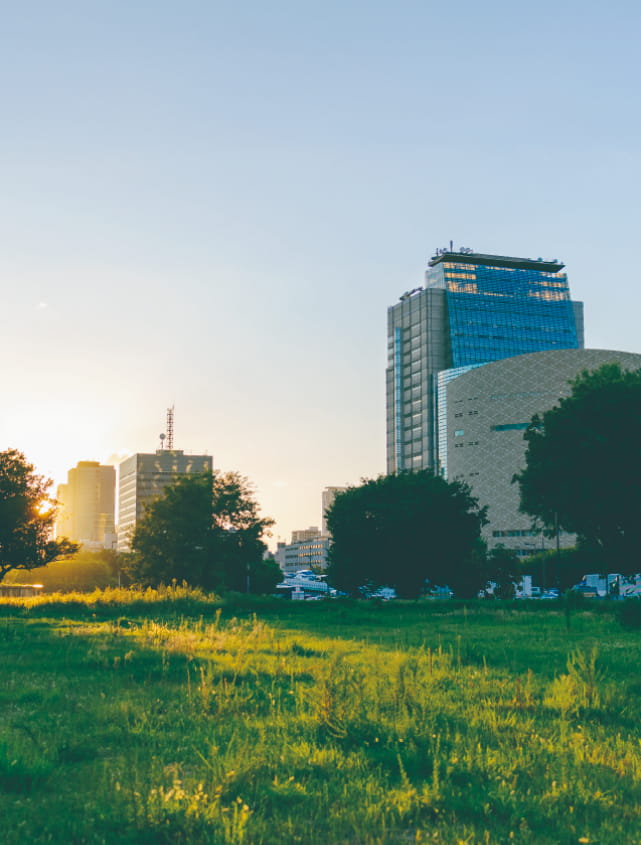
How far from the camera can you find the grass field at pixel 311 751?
5.64 metres

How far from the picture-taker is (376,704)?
9.35 meters

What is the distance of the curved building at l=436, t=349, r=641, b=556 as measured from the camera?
164000 mm

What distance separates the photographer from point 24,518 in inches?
2431

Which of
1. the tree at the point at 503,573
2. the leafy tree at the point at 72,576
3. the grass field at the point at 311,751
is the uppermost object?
the grass field at the point at 311,751

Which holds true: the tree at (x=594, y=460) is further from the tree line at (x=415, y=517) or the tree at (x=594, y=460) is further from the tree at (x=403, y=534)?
the tree at (x=403, y=534)

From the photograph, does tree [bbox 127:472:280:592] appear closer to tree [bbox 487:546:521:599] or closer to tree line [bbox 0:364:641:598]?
tree line [bbox 0:364:641:598]

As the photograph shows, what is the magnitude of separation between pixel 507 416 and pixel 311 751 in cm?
16532

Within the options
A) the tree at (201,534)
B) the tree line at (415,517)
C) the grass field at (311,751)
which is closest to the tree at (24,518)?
the tree line at (415,517)

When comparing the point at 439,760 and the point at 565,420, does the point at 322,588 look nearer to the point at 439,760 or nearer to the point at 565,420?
the point at 565,420

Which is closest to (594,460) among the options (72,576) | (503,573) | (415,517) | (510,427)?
(415,517)

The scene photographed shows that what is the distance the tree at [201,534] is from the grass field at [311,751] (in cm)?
5765

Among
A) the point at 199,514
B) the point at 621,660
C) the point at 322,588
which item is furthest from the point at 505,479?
the point at 621,660

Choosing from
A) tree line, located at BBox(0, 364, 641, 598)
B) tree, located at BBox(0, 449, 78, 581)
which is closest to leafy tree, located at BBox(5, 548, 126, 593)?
tree line, located at BBox(0, 364, 641, 598)

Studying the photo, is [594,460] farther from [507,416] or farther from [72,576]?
[507,416]
